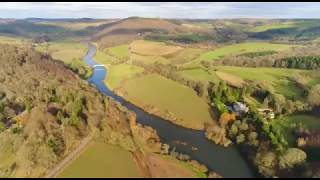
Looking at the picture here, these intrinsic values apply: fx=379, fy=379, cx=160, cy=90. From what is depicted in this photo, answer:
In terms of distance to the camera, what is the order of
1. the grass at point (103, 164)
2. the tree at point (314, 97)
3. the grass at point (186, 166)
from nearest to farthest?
the grass at point (103, 164) < the grass at point (186, 166) < the tree at point (314, 97)

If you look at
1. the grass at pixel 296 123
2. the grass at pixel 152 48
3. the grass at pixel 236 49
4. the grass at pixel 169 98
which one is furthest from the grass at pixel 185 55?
the grass at pixel 296 123

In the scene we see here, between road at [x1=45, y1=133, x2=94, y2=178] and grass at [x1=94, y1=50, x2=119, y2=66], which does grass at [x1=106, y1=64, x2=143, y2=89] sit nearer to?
grass at [x1=94, y1=50, x2=119, y2=66]

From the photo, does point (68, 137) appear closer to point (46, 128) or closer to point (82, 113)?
point (46, 128)

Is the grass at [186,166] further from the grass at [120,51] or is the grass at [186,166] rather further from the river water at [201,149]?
the grass at [120,51]

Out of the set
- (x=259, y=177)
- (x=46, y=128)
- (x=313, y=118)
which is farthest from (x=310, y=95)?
Answer: (x=46, y=128)

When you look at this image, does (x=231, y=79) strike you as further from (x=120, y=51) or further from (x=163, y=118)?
(x=120, y=51)
